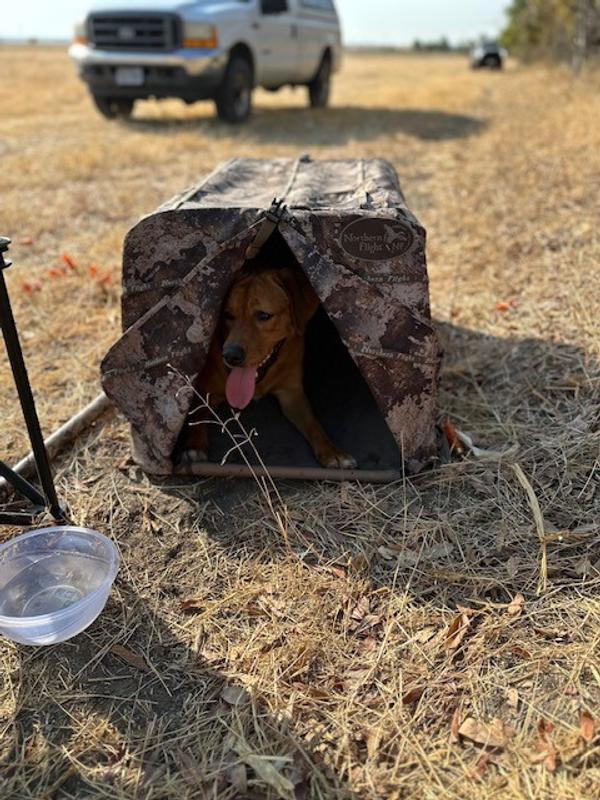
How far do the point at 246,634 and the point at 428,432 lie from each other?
130 centimetres

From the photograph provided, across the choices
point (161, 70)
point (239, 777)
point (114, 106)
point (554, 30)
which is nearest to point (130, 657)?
point (239, 777)

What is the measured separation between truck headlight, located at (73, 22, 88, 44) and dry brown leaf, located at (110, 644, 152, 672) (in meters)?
11.4

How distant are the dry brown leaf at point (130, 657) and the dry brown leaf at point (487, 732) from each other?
1118 mm

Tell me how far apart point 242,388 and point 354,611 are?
1.26 m

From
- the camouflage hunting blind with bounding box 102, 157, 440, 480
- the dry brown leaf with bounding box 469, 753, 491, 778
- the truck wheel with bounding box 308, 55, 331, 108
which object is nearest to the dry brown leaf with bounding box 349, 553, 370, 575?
the camouflage hunting blind with bounding box 102, 157, 440, 480

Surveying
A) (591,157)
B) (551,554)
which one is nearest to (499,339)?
(551,554)

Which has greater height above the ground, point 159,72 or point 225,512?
point 159,72

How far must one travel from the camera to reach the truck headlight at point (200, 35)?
10.6m

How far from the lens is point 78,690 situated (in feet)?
8.05

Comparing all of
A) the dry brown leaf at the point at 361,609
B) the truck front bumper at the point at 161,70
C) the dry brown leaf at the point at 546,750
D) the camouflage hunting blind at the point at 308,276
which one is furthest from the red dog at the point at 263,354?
the truck front bumper at the point at 161,70

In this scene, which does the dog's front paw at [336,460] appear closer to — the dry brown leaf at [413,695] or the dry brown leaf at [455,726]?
the dry brown leaf at [413,695]

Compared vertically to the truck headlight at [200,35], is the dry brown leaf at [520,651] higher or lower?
lower

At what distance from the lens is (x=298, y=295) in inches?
143

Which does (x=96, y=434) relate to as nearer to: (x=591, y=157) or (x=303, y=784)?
(x=303, y=784)
